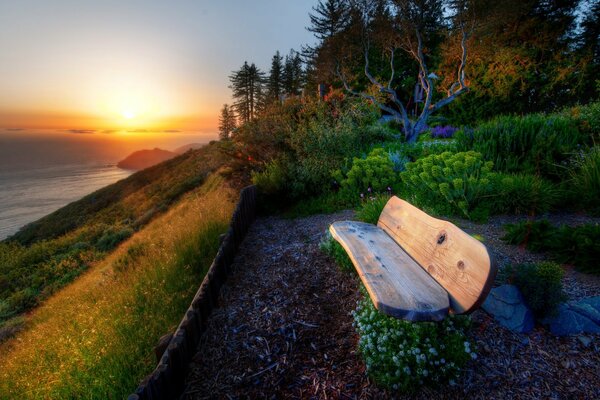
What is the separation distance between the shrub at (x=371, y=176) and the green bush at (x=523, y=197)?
173cm

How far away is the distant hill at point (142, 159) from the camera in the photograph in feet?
592

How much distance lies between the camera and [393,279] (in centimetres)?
205

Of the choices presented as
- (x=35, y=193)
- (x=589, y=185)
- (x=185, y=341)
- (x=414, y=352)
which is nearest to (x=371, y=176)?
(x=589, y=185)

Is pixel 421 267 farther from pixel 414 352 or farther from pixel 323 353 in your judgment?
pixel 323 353

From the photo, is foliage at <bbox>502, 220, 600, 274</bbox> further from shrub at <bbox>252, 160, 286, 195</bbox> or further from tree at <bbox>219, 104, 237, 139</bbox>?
tree at <bbox>219, 104, 237, 139</bbox>

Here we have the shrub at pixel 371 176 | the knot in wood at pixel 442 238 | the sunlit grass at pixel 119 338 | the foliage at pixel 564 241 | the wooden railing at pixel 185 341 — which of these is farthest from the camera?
the shrub at pixel 371 176

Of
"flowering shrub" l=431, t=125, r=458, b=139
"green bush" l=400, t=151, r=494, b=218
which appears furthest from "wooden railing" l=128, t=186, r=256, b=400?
"flowering shrub" l=431, t=125, r=458, b=139

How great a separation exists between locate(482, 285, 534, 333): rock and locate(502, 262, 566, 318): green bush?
2.4 inches

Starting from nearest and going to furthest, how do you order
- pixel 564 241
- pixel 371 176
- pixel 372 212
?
1. pixel 564 241
2. pixel 372 212
3. pixel 371 176

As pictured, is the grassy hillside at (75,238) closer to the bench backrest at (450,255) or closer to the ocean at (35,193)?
the bench backrest at (450,255)

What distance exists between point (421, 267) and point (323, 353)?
100cm

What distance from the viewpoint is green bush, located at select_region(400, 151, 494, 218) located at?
4383mm

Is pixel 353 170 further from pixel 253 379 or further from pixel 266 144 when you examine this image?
pixel 253 379

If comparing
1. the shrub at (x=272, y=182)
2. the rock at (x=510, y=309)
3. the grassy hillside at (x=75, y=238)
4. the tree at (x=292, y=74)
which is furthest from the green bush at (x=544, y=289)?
the tree at (x=292, y=74)
